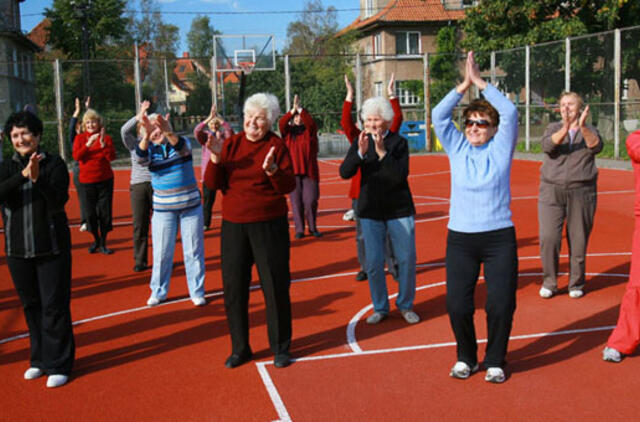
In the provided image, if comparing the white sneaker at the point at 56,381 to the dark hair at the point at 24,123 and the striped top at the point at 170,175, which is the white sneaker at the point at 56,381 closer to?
the dark hair at the point at 24,123

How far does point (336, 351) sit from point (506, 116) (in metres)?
2.39

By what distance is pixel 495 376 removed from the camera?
194 inches

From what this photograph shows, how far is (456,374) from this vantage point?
198 inches

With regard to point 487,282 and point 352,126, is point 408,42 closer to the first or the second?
point 352,126

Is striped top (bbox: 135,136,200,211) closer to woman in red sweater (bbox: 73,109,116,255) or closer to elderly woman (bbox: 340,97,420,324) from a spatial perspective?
elderly woman (bbox: 340,97,420,324)

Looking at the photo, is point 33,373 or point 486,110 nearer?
point 486,110

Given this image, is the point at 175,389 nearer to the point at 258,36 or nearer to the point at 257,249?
the point at 257,249

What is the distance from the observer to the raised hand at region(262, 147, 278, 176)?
503 cm

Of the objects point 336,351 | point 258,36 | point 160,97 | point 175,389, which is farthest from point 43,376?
point 160,97

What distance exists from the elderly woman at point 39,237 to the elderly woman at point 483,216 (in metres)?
2.86

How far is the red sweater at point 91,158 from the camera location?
1002 centimetres

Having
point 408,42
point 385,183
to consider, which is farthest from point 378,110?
point 408,42

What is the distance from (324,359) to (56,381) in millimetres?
2048

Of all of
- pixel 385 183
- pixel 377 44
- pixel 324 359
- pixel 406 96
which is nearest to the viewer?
pixel 324 359
